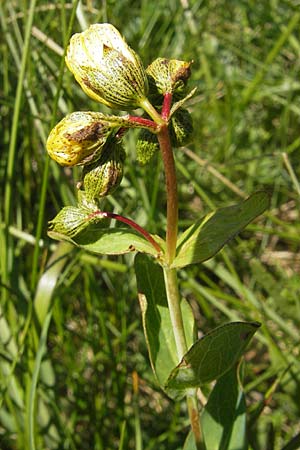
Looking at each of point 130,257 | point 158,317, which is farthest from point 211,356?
point 130,257

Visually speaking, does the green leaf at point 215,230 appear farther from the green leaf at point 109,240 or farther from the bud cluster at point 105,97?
the bud cluster at point 105,97

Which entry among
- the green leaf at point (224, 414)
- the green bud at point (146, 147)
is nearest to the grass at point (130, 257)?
the green leaf at point (224, 414)

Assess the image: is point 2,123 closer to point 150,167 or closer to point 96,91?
point 150,167

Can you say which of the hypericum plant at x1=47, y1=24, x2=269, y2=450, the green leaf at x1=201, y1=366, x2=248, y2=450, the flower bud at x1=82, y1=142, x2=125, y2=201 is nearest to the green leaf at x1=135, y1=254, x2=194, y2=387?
the hypericum plant at x1=47, y1=24, x2=269, y2=450

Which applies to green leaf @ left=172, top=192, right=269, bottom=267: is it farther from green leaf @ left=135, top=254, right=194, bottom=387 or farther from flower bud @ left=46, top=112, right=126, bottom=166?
flower bud @ left=46, top=112, right=126, bottom=166

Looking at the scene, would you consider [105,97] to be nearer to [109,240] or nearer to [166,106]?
[166,106]

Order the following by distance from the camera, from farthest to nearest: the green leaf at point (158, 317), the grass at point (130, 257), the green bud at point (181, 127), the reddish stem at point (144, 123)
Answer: the grass at point (130, 257), the green leaf at point (158, 317), the green bud at point (181, 127), the reddish stem at point (144, 123)

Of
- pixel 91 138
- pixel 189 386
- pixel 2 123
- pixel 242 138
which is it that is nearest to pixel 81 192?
pixel 91 138

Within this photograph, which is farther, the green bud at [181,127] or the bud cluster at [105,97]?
the green bud at [181,127]
